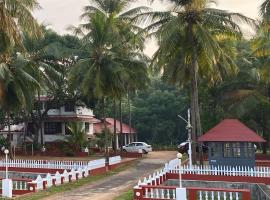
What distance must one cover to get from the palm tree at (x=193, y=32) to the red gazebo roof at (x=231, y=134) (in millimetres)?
1167

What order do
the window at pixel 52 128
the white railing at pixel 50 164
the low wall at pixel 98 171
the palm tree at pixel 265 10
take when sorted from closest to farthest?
the palm tree at pixel 265 10 → the low wall at pixel 98 171 → the white railing at pixel 50 164 → the window at pixel 52 128

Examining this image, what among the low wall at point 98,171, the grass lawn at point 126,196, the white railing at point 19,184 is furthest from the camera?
the low wall at point 98,171

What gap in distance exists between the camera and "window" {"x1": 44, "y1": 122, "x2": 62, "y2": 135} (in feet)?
147

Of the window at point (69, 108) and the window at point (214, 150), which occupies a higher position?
the window at point (69, 108)

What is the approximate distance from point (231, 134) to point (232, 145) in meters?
0.62

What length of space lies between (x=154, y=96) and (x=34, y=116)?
20.6 metres

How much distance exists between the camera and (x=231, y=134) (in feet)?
77.5

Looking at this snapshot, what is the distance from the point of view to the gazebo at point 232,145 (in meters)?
23.1

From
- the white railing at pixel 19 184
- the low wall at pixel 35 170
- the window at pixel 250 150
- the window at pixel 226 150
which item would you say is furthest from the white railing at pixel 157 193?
the low wall at pixel 35 170

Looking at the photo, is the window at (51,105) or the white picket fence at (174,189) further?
the window at (51,105)

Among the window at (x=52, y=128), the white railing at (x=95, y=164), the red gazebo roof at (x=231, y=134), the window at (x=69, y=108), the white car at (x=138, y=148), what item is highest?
the window at (x=69, y=108)

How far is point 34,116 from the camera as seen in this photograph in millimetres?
42906

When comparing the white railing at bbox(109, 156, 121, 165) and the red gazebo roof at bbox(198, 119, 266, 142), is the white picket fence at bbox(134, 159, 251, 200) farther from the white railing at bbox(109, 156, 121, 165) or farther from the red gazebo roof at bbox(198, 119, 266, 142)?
the white railing at bbox(109, 156, 121, 165)

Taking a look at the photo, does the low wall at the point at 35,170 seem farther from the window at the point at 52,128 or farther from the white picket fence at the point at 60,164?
the window at the point at 52,128
